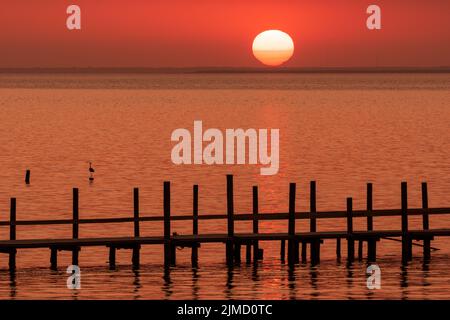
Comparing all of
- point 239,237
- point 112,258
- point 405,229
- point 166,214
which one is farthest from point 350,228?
point 112,258

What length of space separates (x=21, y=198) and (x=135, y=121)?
361ft

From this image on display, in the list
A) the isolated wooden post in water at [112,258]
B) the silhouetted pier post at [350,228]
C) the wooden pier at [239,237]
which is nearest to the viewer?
the wooden pier at [239,237]

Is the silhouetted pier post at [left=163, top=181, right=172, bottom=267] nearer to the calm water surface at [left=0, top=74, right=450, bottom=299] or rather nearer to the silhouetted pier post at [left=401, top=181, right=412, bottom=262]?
the calm water surface at [left=0, top=74, right=450, bottom=299]

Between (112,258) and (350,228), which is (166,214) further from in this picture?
(350,228)

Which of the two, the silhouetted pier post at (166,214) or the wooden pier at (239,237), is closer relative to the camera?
the silhouetted pier post at (166,214)

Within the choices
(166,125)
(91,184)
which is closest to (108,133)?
(166,125)

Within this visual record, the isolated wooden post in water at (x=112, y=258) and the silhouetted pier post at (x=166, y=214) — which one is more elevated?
the silhouetted pier post at (x=166, y=214)

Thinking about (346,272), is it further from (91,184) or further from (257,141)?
(257,141)

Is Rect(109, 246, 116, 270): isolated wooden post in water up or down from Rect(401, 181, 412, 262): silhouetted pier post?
down

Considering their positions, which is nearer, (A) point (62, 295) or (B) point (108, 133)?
(A) point (62, 295)

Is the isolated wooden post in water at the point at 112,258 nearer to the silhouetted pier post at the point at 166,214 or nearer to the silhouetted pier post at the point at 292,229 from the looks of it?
the silhouetted pier post at the point at 166,214

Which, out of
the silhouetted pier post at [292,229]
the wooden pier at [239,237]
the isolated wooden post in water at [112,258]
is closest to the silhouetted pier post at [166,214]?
the wooden pier at [239,237]

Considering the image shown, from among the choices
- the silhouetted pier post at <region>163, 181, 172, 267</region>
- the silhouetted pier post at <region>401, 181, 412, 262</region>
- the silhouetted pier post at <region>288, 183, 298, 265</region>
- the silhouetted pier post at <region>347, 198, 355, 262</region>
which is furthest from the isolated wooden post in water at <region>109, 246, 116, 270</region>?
the silhouetted pier post at <region>401, 181, 412, 262</region>
